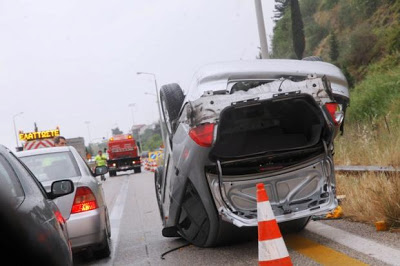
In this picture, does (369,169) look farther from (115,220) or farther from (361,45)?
(361,45)

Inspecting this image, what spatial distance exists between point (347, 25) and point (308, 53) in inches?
287

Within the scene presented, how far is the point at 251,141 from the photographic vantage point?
6652 mm

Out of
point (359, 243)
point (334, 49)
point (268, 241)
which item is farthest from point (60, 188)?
point (334, 49)

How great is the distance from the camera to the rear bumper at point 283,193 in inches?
240

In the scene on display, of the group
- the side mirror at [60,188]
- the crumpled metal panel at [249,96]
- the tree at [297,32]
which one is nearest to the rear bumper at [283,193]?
the crumpled metal panel at [249,96]

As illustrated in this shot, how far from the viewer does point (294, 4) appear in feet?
149

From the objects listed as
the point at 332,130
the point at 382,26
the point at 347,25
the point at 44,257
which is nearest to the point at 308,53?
the point at 347,25

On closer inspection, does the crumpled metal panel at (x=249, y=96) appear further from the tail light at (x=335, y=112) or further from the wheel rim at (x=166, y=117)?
the wheel rim at (x=166, y=117)

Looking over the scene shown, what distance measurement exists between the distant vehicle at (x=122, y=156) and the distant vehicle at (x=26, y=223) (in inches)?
1352

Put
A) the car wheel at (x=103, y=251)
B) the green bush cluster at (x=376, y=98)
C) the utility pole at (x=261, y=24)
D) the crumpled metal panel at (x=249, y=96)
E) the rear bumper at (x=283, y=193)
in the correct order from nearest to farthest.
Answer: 1. the crumpled metal panel at (x=249, y=96)
2. the rear bumper at (x=283, y=193)
3. the car wheel at (x=103, y=251)
4. the utility pole at (x=261, y=24)
5. the green bush cluster at (x=376, y=98)

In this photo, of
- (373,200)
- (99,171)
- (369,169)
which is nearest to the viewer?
(373,200)

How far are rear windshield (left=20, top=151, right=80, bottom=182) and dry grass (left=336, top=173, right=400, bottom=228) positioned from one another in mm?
3586

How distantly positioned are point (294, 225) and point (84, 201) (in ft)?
8.27

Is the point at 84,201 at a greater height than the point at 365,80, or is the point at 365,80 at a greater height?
the point at 84,201
